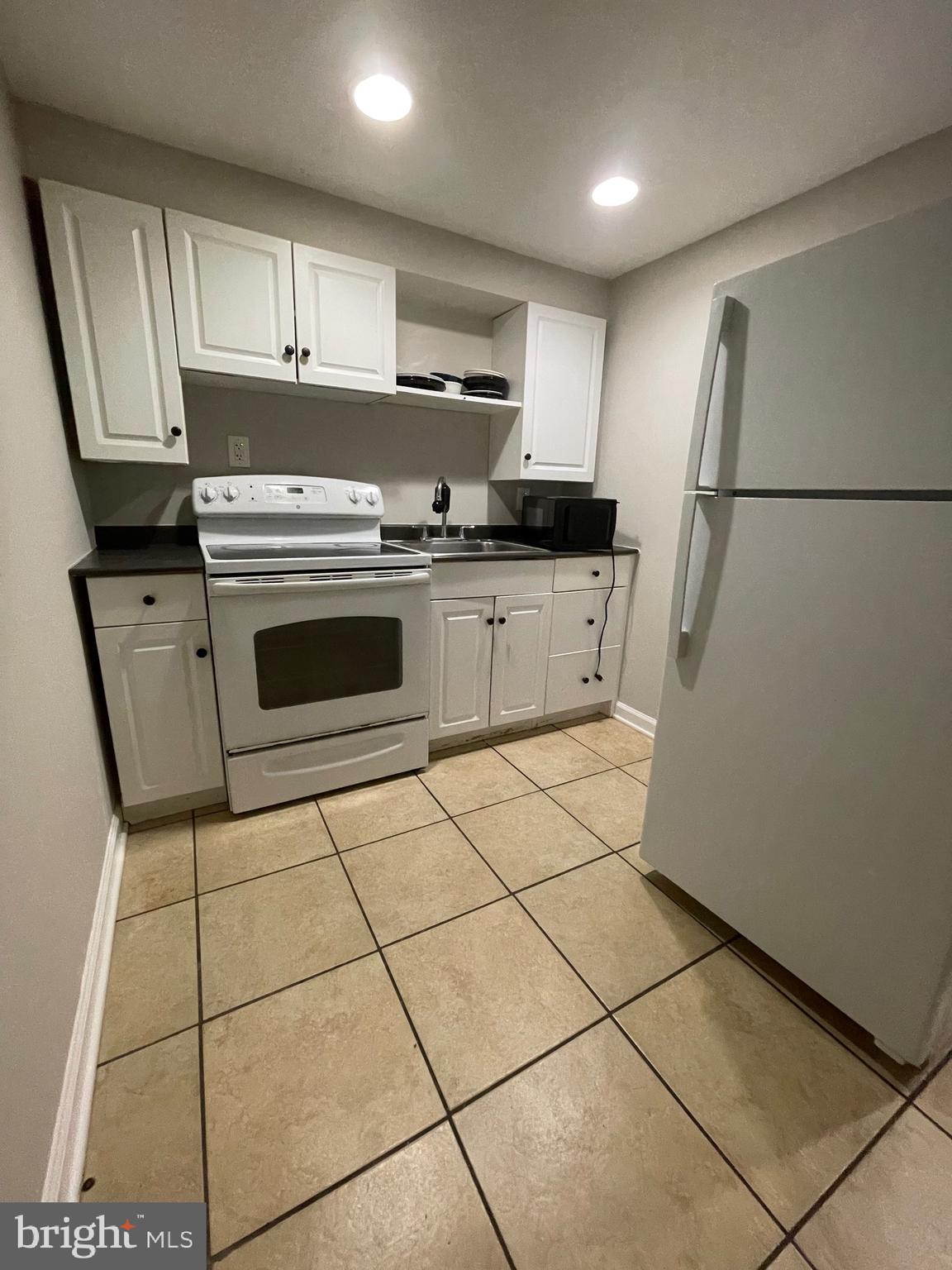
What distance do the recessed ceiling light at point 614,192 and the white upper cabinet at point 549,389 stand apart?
514 millimetres

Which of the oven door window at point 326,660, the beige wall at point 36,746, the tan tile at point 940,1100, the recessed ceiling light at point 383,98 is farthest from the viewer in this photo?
the oven door window at point 326,660

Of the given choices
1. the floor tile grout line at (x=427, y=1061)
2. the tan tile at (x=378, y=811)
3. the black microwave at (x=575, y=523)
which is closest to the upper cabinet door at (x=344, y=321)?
the black microwave at (x=575, y=523)

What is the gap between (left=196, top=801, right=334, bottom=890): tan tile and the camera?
5.17 feet

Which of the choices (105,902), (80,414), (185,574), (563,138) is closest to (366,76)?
(563,138)

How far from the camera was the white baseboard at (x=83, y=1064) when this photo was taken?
813mm

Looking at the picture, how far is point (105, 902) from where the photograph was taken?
1.36 metres

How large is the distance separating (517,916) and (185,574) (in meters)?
1.46

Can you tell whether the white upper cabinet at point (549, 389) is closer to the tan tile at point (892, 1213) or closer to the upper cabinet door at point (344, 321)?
the upper cabinet door at point (344, 321)

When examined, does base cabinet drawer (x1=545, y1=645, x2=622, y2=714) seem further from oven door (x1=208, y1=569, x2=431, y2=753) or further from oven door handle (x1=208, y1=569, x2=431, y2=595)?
oven door handle (x1=208, y1=569, x2=431, y2=595)

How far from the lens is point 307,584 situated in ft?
5.64

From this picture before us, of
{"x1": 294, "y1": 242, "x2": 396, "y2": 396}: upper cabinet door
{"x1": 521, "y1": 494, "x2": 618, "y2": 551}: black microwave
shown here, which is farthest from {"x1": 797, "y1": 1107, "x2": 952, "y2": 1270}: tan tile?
{"x1": 294, "y1": 242, "x2": 396, "y2": 396}: upper cabinet door

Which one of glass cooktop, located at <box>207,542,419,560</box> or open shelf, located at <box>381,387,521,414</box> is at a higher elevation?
open shelf, located at <box>381,387,521,414</box>

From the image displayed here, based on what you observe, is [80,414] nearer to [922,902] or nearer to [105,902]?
[105,902]

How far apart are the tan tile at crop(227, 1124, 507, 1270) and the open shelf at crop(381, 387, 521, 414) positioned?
2.36 meters
